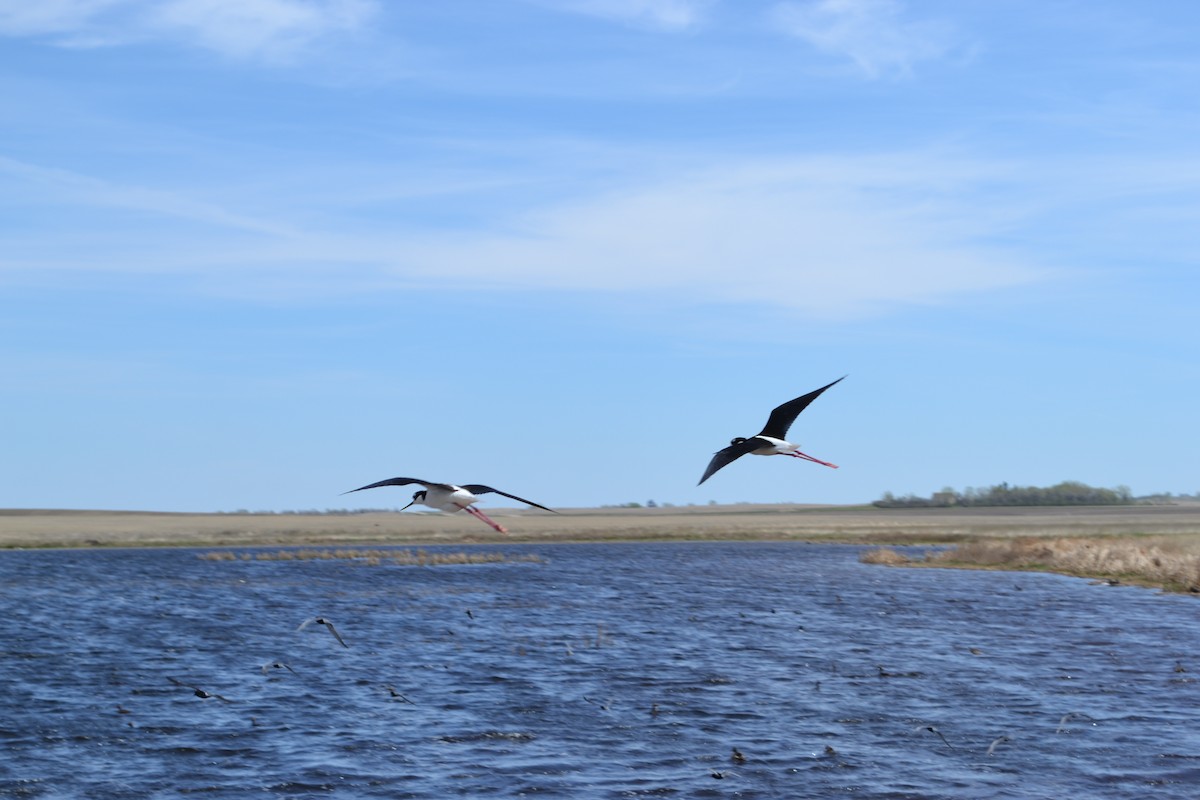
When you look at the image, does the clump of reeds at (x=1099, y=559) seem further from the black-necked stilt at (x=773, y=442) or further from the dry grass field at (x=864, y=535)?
the black-necked stilt at (x=773, y=442)

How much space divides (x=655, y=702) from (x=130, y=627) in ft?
75.1

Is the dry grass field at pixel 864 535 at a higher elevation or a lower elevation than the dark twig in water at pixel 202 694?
higher

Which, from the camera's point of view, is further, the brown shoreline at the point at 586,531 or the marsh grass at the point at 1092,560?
the brown shoreline at the point at 586,531

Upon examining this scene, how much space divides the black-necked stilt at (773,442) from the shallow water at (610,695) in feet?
15.7

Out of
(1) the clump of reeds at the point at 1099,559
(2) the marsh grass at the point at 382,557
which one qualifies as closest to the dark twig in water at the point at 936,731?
(1) the clump of reeds at the point at 1099,559

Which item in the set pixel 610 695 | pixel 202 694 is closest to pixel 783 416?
pixel 610 695

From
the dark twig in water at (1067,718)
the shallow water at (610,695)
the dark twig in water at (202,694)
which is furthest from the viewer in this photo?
the dark twig in water at (202,694)

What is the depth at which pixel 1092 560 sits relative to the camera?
56.7m

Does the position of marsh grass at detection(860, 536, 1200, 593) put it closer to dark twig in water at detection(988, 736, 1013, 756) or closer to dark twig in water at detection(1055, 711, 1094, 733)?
dark twig in water at detection(1055, 711, 1094, 733)

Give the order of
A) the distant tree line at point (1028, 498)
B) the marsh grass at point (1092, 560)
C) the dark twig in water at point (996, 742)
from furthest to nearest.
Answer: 1. the distant tree line at point (1028, 498)
2. the marsh grass at point (1092, 560)
3. the dark twig in water at point (996, 742)

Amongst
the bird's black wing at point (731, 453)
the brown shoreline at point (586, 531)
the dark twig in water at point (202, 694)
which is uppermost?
the bird's black wing at point (731, 453)

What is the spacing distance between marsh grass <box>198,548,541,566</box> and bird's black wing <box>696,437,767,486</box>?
5666cm

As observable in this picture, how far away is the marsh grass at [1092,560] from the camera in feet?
162

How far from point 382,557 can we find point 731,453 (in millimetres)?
65872
